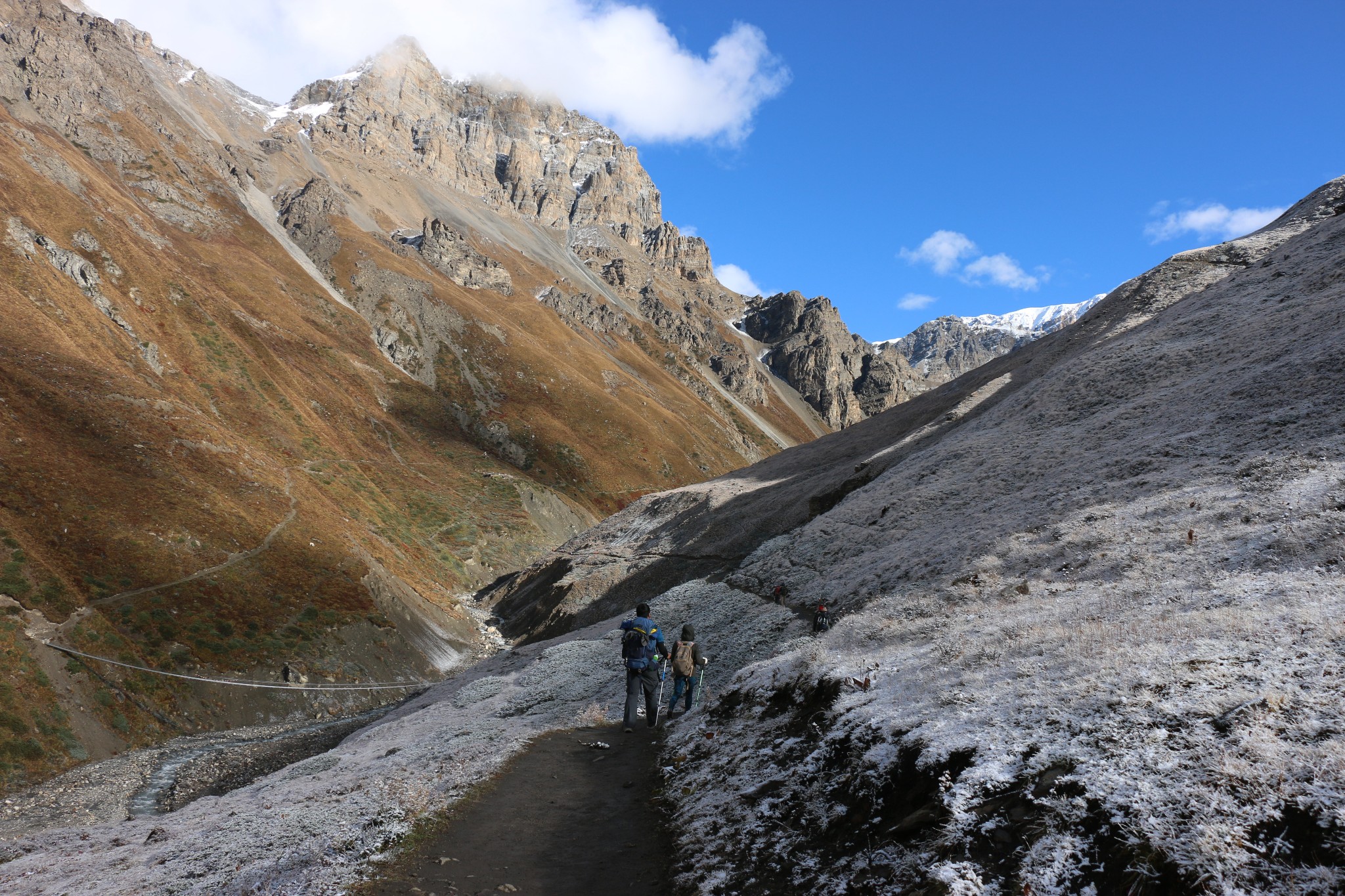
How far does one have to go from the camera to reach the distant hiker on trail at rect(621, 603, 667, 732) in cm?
1972

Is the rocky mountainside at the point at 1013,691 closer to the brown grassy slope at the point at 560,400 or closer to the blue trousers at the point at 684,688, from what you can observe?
the blue trousers at the point at 684,688

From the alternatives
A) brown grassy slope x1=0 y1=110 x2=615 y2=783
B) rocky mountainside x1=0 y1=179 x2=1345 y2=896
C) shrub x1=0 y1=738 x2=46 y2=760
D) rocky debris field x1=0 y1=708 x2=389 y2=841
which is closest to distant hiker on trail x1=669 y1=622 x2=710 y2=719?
rocky mountainside x1=0 y1=179 x2=1345 y2=896

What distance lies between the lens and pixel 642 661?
19.7 m

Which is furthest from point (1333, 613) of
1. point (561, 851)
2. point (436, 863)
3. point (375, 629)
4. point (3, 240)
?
point (3, 240)

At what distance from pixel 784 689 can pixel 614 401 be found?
141 m

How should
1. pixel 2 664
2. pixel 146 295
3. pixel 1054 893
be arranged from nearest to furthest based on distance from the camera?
pixel 1054 893 → pixel 2 664 → pixel 146 295

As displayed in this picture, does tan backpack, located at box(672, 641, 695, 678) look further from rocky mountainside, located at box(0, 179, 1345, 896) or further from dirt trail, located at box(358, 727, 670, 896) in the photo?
dirt trail, located at box(358, 727, 670, 896)

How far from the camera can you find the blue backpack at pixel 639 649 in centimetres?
1969

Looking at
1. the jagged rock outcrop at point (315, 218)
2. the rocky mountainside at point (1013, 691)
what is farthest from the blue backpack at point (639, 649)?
the jagged rock outcrop at point (315, 218)

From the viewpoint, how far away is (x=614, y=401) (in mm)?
155125

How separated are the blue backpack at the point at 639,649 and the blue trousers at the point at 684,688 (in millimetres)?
1791

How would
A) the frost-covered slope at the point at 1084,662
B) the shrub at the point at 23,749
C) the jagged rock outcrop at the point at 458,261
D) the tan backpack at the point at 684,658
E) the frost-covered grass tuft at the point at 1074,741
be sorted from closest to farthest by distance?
the frost-covered grass tuft at the point at 1074,741 → the frost-covered slope at the point at 1084,662 → the tan backpack at the point at 684,658 → the shrub at the point at 23,749 → the jagged rock outcrop at the point at 458,261

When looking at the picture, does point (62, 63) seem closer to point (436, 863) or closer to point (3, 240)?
point (3, 240)

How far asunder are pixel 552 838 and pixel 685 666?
8.85m
